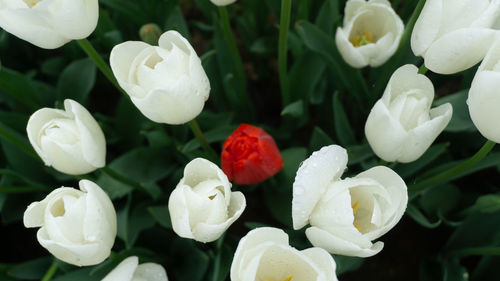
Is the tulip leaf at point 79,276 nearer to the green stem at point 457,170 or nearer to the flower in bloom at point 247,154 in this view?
the flower in bloom at point 247,154

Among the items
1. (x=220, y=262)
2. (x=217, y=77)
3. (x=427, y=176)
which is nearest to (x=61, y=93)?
(x=217, y=77)

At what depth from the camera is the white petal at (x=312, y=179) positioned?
29.3 inches

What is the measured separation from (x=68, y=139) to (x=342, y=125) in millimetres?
518

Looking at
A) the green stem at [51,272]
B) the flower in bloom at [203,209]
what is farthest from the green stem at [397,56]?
the green stem at [51,272]

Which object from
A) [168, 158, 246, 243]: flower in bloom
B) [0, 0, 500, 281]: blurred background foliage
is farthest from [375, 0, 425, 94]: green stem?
[168, 158, 246, 243]: flower in bloom

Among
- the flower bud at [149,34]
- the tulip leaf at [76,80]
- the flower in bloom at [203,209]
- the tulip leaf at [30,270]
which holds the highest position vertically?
the flower bud at [149,34]

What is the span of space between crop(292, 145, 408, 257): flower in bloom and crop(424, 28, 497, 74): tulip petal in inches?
7.5

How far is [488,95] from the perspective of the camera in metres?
0.75

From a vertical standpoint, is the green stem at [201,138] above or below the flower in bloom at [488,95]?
below

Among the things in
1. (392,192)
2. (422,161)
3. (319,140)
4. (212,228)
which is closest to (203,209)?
(212,228)

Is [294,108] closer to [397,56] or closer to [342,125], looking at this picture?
[342,125]

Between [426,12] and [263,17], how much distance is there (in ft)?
2.10

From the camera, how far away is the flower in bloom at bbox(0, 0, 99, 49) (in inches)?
32.3

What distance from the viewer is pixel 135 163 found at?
1.15 meters
